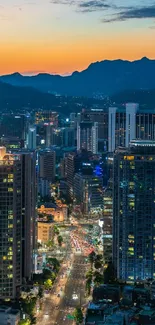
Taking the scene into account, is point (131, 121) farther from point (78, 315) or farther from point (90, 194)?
point (78, 315)

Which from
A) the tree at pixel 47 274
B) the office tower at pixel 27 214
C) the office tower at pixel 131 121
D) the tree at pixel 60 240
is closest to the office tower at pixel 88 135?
the office tower at pixel 131 121

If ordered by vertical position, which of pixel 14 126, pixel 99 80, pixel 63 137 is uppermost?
pixel 99 80

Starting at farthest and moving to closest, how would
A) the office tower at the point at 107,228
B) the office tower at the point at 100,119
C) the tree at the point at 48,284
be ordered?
1. the office tower at the point at 100,119
2. the office tower at the point at 107,228
3. the tree at the point at 48,284

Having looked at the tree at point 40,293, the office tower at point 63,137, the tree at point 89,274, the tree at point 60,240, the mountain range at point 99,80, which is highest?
the mountain range at point 99,80

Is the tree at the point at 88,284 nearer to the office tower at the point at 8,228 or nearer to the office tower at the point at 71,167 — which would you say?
the office tower at the point at 8,228

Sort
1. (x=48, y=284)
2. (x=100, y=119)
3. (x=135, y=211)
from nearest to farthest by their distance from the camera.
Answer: (x=48, y=284)
(x=135, y=211)
(x=100, y=119)

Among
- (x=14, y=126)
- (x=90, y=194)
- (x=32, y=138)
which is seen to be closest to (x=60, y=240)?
(x=90, y=194)
